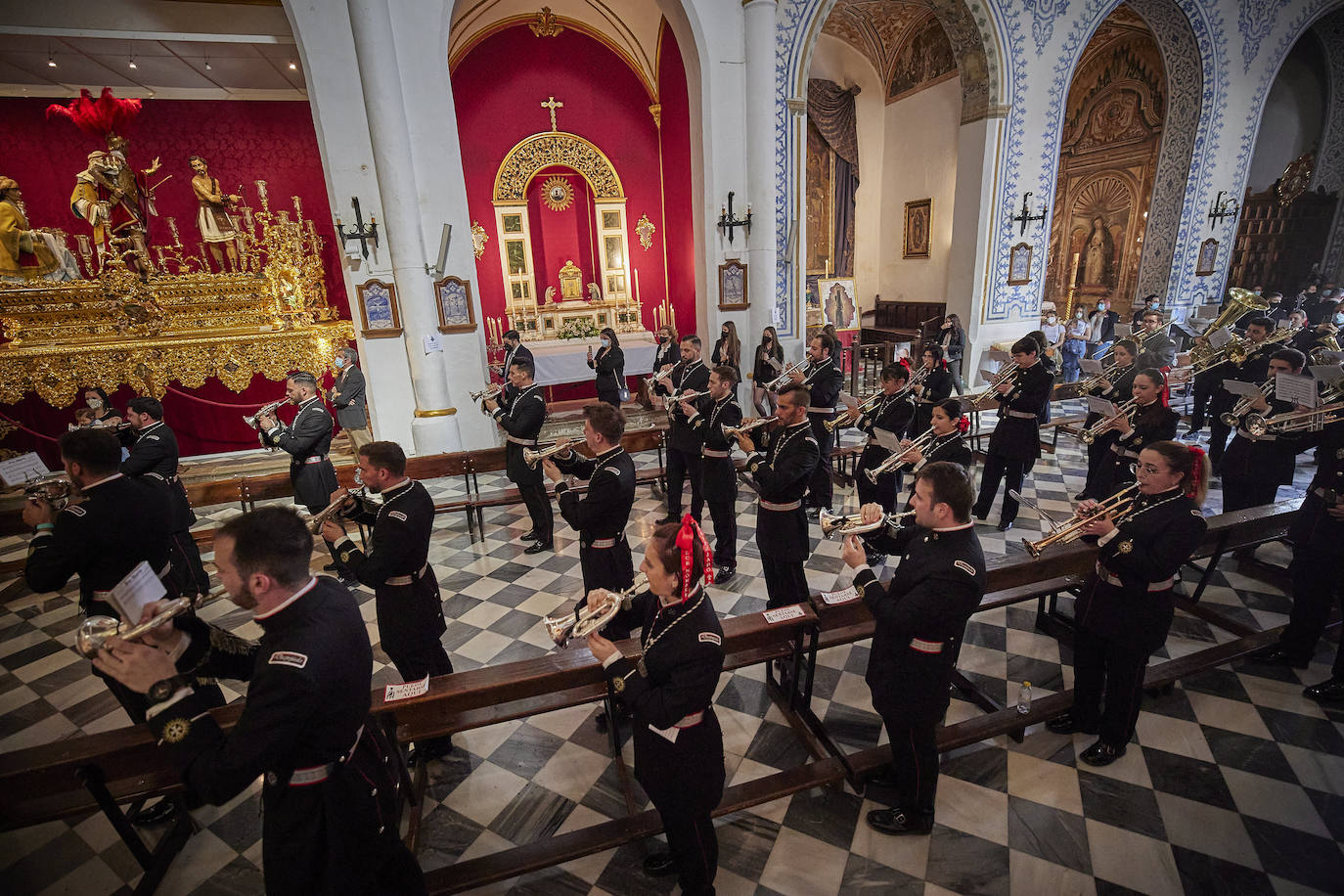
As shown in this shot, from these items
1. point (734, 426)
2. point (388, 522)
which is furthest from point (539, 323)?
point (388, 522)

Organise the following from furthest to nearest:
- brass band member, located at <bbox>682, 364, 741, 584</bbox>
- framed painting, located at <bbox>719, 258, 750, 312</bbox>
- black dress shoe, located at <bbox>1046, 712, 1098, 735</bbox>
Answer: framed painting, located at <bbox>719, 258, 750, 312</bbox>, brass band member, located at <bbox>682, 364, 741, 584</bbox>, black dress shoe, located at <bbox>1046, 712, 1098, 735</bbox>

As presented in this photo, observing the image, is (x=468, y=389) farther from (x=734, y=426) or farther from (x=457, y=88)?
(x=457, y=88)

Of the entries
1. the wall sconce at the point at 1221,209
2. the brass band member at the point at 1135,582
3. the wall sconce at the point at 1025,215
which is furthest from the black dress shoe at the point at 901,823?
the wall sconce at the point at 1221,209

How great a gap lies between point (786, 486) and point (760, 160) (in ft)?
24.0

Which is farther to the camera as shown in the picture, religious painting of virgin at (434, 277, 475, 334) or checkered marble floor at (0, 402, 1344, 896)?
religious painting of virgin at (434, 277, 475, 334)

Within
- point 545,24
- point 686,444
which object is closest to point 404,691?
point 686,444

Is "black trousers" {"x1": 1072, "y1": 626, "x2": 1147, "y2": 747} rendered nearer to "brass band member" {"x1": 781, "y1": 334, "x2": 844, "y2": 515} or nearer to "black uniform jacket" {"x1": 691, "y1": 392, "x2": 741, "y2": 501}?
"black uniform jacket" {"x1": 691, "y1": 392, "x2": 741, "y2": 501}

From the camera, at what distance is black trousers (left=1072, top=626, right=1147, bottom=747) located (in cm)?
312

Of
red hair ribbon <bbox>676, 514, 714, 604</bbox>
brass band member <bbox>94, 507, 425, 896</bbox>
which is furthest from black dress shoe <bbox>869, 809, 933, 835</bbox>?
brass band member <bbox>94, 507, 425, 896</bbox>

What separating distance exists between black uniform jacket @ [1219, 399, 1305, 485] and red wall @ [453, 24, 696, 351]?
28.5 ft

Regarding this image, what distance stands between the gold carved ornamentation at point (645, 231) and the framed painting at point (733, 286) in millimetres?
3742

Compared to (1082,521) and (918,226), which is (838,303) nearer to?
(918,226)

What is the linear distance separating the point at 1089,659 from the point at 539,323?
10.9 m

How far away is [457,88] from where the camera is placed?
37.3ft
